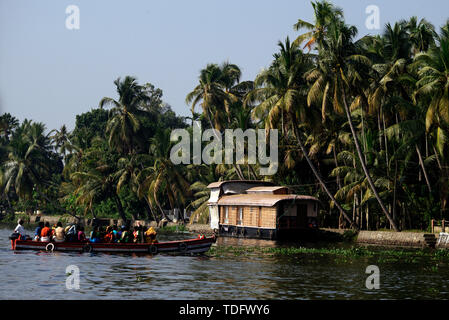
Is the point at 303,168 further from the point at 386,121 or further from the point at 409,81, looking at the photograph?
the point at 409,81

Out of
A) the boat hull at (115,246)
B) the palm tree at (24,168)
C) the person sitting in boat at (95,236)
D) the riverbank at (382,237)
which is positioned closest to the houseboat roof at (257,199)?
the riverbank at (382,237)

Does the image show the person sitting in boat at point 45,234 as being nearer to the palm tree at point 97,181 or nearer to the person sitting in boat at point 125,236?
the person sitting in boat at point 125,236

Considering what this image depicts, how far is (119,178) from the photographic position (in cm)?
6794

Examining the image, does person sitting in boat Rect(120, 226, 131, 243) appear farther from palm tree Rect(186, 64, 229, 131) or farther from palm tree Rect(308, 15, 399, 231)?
palm tree Rect(186, 64, 229, 131)

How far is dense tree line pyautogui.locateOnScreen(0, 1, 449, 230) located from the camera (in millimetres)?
40156

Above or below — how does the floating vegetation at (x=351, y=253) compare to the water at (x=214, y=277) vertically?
above

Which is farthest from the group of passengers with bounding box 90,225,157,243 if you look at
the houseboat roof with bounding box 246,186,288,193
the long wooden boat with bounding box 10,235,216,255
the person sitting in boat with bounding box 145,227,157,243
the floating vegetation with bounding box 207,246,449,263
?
the houseboat roof with bounding box 246,186,288,193

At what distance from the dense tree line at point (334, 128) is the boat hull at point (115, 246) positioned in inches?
508

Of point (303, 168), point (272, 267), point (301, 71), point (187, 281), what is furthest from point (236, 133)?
point (187, 281)

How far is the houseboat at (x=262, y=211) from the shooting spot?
44.2 m

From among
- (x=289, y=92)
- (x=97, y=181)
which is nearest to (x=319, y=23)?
(x=289, y=92)
